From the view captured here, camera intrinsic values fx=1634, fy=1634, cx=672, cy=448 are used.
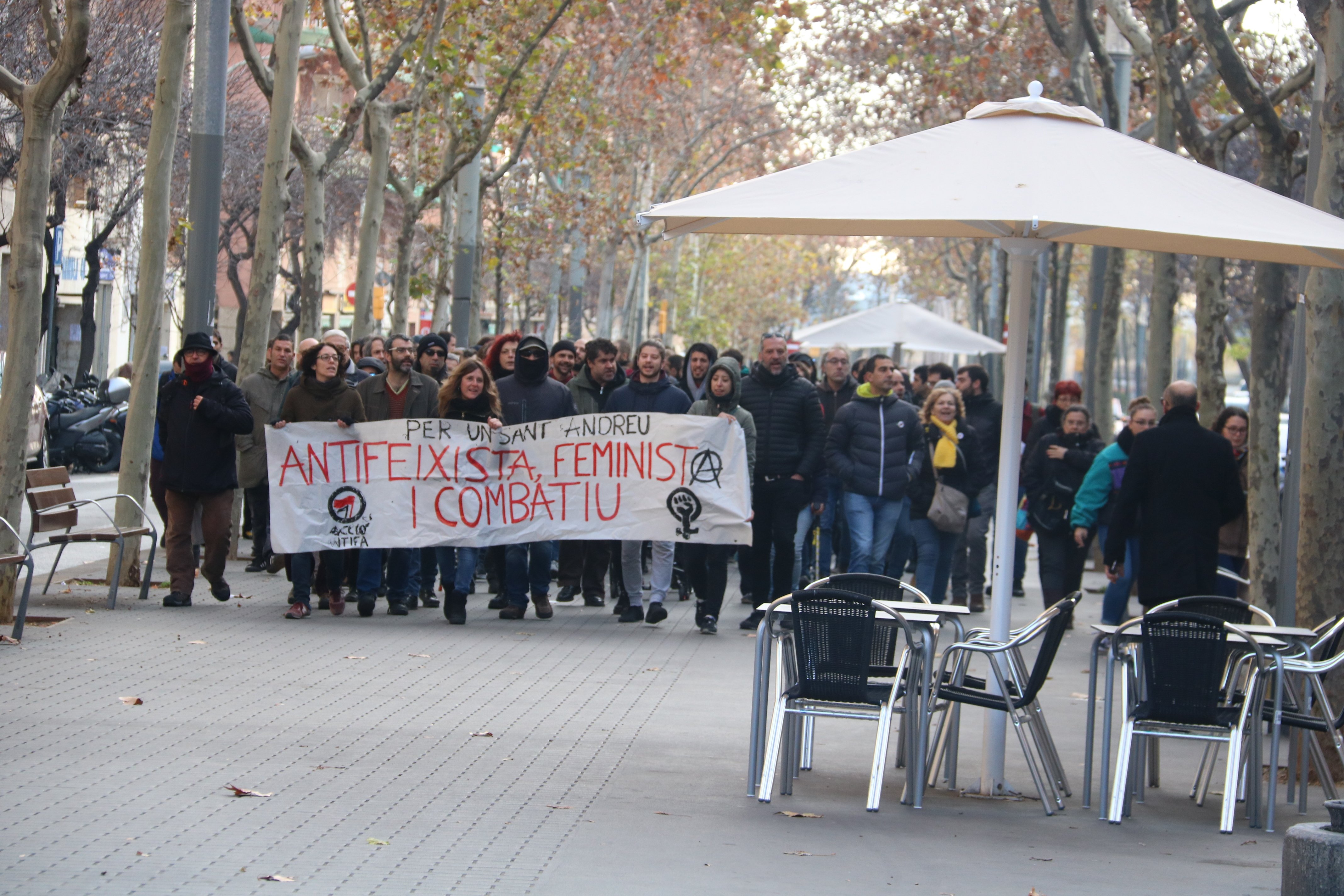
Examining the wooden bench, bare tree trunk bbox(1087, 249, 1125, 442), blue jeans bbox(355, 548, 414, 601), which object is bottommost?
blue jeans bbox(355, 548, 414, 601)

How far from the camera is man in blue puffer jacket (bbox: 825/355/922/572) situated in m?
12.1

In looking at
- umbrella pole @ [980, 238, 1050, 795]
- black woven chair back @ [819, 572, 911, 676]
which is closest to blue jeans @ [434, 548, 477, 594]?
black woven chair back @ [819, 572, 911, 676]

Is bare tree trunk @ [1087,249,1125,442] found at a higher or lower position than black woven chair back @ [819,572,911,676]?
higher

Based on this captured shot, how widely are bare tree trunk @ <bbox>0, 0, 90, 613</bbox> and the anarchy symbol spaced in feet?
14.8

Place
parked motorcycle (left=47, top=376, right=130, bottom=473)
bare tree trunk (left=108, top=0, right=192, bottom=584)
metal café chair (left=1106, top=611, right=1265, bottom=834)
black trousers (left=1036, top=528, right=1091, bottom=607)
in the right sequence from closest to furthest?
metal café chair (left=1106, top=611, right=1265, bottom=834) < bare tree trunk (left=108, top=0, right=192, bottom=584) < black trousers (left=1036, top=528, right=1091, bottom=607) < parked motorcycle (left=47, top=376, right=130, bottom=473)

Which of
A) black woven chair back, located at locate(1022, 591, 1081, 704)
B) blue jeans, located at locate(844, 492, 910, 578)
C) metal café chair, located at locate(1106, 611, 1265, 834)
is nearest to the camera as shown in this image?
metal café chair, located at locate(1106, 611, 1265, 834)

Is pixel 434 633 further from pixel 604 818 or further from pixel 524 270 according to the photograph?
pixel 524 270

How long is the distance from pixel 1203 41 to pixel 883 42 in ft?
52.2

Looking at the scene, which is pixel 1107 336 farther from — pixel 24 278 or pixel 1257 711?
pixel 1257 711

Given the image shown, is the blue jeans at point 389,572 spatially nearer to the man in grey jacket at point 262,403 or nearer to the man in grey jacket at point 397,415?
the man in grey jacket at point 397,415

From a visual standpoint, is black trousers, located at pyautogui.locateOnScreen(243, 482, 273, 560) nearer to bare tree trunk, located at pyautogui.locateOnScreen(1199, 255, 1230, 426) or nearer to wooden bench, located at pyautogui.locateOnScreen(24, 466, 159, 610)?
wooden bench, located at pyautogui.locateOnScreen(24, 466, 159, 610)

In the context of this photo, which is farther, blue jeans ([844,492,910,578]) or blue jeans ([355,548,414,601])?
blue jeans ([844,492,910,578])

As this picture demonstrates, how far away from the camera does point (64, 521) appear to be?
1152 centimetres

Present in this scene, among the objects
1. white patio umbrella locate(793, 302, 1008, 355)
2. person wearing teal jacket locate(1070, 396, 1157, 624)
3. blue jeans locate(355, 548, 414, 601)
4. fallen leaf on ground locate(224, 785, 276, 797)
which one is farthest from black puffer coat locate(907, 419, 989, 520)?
white patio umbrella locate(793, 302, 1008, 355)
